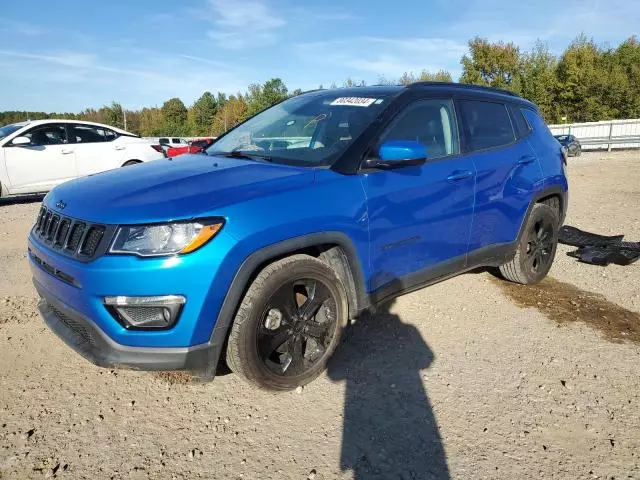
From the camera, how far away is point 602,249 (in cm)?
569

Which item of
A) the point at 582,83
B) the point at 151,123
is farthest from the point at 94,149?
the point at 151,123

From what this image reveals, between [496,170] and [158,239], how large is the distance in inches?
107

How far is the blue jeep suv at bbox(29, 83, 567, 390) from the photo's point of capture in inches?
90.5

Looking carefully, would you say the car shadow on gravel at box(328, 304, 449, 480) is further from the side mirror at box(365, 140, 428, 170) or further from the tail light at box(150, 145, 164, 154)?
the tail light at box(150, 145, 164, 154)

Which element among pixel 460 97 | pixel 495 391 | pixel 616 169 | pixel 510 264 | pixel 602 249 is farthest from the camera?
pixel 616 169

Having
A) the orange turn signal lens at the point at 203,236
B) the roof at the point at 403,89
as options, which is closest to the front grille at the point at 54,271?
the orange turn signal lens at the point at 203,236

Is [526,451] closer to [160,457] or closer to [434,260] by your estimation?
[434,260]

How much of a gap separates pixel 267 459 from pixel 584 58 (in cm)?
5361

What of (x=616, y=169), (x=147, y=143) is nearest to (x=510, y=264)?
(x=147, y=143)

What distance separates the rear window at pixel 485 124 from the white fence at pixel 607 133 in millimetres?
28720

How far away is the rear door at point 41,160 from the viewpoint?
8.93m

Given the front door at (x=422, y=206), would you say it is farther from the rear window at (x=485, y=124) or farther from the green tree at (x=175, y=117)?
the green tree at (x=175, y=117)

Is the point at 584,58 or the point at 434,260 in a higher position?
the point at 584,58

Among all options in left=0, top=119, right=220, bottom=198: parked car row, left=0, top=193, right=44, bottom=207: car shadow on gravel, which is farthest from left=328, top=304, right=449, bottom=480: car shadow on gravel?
left=0, top=193, right=44, bottom=207: car shadow on gravel
